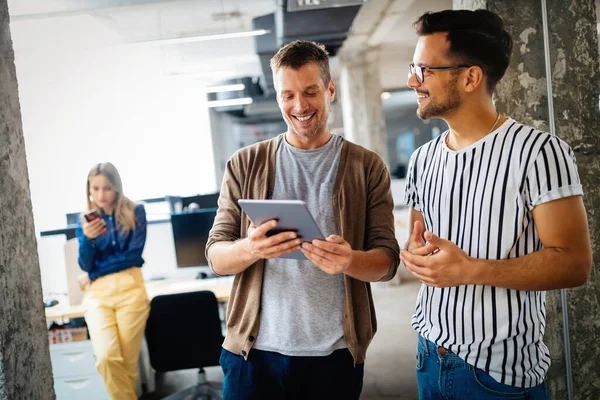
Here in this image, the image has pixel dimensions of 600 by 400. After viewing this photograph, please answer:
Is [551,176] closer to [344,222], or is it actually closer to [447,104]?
[447,104]

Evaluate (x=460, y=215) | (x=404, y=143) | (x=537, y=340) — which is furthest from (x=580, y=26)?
(x=404, y=143)

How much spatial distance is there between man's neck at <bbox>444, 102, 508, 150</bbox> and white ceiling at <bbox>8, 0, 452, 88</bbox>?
4518 mm

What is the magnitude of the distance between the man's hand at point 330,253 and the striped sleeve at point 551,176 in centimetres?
49

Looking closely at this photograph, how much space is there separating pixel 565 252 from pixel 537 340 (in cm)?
29

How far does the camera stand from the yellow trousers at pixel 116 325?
3.31 m

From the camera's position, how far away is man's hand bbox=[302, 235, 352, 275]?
141cm

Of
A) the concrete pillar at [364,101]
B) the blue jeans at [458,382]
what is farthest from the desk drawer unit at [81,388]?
the concrete pillar at [364,101]

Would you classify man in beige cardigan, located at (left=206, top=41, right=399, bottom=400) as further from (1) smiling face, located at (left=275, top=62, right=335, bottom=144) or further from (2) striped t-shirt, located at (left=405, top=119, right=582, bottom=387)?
(2) striped t-shirt, located at (left=405, top=119, right=582, bottom=387)

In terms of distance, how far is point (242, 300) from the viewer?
1.67 meters

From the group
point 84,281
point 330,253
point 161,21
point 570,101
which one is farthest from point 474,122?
point 161,21

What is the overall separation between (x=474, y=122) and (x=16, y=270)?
1.75m

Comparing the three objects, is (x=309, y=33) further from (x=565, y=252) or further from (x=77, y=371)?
(x=565, y=252)

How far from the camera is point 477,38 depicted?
141cm

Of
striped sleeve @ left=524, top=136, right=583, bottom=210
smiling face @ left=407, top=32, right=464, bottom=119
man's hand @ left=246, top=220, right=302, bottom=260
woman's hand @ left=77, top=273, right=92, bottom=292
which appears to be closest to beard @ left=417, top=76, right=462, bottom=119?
smiling face @ left=407, top=32, right=464, bottom=119
